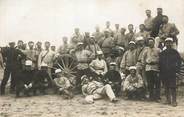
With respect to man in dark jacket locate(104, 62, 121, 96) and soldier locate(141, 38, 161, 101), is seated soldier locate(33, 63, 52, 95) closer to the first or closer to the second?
man in dark jacket locate(104, 62, 121, 96)

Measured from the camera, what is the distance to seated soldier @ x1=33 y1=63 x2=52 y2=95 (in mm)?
11969

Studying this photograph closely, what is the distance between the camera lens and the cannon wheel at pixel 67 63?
12438 millimetres

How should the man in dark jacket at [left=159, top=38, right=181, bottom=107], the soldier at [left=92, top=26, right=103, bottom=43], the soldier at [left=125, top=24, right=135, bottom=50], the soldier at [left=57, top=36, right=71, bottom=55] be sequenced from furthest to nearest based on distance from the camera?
the soldier at [left=92, top=26, right=103, bottom=43], the soldier at [left=57, top=36, right=71, bottom=55], the soldier at [left=125, top=24, right=135, bottom=50], the man in dark jacket at [left=159, top=38, right=181, bottom=107]

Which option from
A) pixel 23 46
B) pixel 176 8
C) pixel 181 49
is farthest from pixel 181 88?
pixel 23 46

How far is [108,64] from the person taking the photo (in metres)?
12.3

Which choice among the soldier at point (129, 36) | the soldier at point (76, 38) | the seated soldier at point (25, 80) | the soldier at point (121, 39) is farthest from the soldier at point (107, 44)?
the seated soldier at point (25, 80)

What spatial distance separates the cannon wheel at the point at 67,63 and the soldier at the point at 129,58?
1483mm

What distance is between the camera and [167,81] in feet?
35.1

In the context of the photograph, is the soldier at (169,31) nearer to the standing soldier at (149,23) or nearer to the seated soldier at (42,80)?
the standing soldier at (149,23)

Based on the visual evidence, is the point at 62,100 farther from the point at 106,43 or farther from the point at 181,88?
the point at 181,88

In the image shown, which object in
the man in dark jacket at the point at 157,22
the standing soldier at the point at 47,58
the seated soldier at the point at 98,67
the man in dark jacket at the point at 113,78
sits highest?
the man in dark jacket at the point at 157,22

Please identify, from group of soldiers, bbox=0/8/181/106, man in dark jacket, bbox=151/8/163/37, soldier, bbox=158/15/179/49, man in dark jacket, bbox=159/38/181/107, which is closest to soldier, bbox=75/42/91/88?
group of soldiers, bbox=0/8/181/106

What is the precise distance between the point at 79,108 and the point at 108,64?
2.08 m

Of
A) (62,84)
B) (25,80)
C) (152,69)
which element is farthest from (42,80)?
(152,69)
